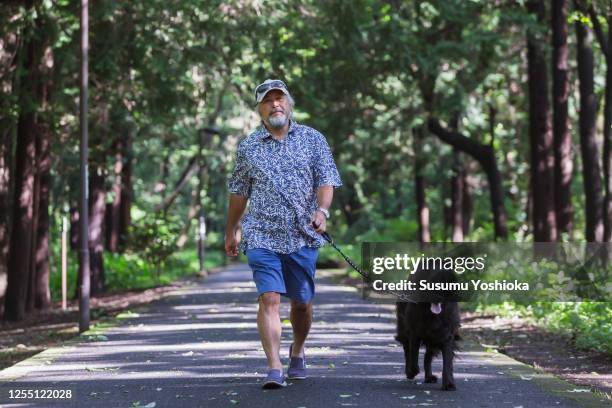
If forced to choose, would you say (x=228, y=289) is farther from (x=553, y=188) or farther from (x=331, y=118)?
(x=553, y=188)

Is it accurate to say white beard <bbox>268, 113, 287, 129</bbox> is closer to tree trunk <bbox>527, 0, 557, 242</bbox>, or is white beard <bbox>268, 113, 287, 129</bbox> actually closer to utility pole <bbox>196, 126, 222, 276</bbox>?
tree trunk <bbox>527, 0, 557, 242</bbox>

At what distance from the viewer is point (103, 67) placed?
23.0m

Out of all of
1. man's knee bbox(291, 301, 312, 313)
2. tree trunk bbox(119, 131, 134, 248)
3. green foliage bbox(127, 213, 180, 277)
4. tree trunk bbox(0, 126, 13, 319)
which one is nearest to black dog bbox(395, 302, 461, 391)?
man's knee bbox(291, 301, 312, 313)

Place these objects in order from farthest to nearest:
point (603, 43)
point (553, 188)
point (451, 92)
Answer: point (451, 92)
point (553, 188)
point (603, 43)

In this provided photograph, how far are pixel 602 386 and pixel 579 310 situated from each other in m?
6.22

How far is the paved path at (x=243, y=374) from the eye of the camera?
891 centimetres

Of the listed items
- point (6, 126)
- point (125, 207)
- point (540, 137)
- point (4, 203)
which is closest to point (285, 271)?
point (6, 126)

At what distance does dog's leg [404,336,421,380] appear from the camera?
31.6 feet

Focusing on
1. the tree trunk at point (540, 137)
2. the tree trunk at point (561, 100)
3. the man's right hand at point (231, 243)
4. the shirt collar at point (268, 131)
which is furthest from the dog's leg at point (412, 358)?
the tree trunk at point (540, 137)

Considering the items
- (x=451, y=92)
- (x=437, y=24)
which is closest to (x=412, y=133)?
(x=451, y=92)

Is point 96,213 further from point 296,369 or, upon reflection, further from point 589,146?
point 296,369

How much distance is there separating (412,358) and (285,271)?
4.25 feet

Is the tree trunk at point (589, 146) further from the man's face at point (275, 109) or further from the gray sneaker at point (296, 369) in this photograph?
the man's face at point (275, 109)

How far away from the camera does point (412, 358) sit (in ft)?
32.3
